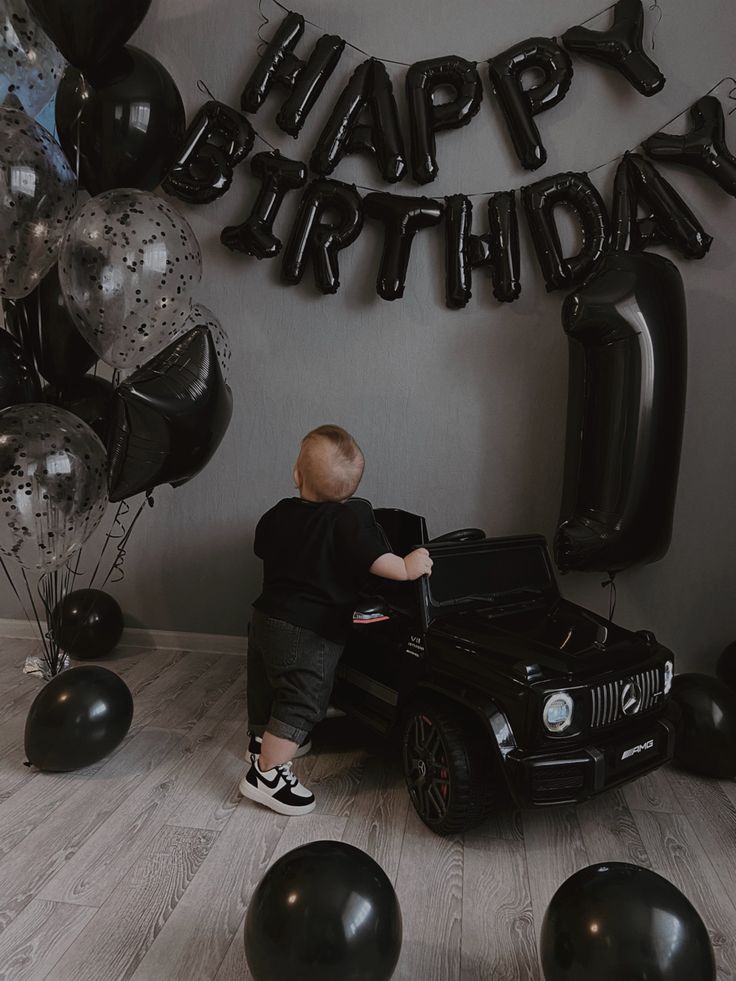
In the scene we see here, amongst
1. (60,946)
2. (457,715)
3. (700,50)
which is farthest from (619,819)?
(700,50)

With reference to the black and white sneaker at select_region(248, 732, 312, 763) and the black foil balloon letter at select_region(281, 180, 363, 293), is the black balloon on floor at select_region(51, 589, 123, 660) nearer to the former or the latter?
the black and white sneaker at select_region(248, 732, 312, 763)

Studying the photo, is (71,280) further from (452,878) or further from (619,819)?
(619,819)

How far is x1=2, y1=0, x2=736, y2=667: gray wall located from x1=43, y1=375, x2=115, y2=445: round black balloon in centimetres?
87

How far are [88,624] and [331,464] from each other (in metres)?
1.45

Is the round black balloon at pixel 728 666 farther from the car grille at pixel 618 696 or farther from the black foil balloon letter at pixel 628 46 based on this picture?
the black foil balloon letter at pixel 628 46

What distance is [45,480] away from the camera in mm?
2092

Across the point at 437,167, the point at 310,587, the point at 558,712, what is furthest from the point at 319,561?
the point at 437,167

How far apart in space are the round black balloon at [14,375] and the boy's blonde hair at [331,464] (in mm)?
791

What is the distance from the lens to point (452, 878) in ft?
6.17

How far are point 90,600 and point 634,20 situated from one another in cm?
284

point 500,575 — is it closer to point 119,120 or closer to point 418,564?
point 418,564

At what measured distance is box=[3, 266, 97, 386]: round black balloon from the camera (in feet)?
7.61

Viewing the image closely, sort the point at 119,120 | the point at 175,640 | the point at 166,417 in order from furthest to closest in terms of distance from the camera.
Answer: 1. the point at 175,640
2. the point at 119,120
3. the point at 166,417

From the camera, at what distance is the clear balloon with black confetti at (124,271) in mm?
2074
